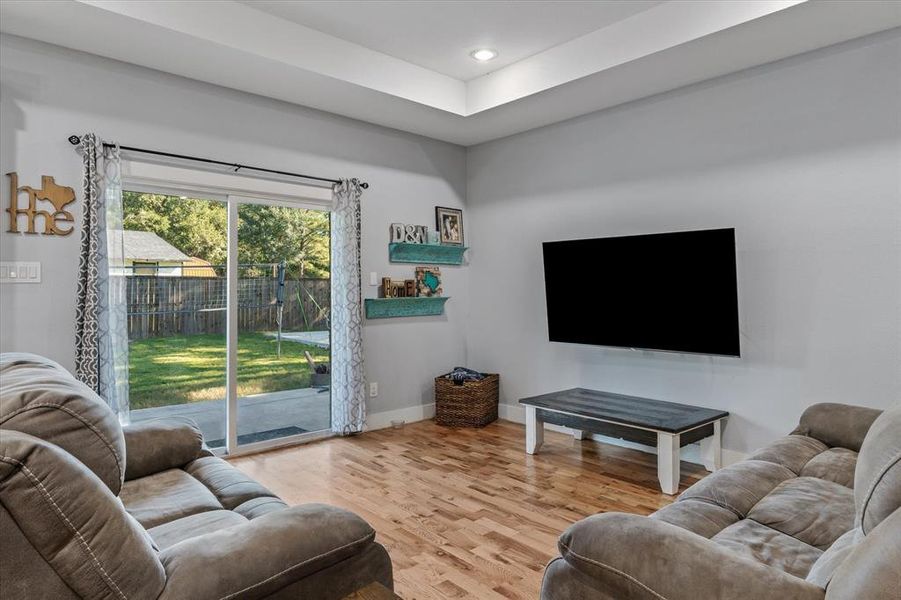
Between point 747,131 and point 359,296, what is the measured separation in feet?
10.1

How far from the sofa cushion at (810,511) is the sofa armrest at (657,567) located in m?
0.68

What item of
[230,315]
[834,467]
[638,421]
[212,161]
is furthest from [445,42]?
[834,467]

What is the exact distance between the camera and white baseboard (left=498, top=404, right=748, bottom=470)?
3699 millimetres

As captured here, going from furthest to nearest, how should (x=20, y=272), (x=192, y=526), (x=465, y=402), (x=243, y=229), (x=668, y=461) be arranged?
(x=465, y=402) → (x=243, y=229) → (x=668, y=461) → (x=20, y=272) → (x=192, y=526)

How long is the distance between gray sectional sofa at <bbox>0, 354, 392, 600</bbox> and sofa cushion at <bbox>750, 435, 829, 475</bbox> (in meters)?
1.81

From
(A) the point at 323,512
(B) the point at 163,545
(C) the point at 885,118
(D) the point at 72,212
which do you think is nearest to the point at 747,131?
(C) the point at 885,118

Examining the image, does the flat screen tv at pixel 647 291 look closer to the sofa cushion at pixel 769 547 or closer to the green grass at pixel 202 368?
the sofa cushion at pixel 769 547

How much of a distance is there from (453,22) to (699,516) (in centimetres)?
313

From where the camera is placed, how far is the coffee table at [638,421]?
10.9 ft

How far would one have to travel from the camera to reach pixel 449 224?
537cm

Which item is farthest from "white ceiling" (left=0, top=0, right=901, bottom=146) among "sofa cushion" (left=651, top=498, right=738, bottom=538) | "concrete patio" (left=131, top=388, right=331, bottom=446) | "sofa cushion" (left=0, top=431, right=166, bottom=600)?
"sofa cushion" (left=0, top=431, right=166, bottom=600)

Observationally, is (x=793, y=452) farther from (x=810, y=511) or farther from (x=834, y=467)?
(x=810, y=511)

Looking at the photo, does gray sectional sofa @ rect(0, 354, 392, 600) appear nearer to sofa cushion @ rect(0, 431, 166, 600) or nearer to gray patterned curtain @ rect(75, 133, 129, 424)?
sofa cushion @ rect(0, 431, 166, 600)

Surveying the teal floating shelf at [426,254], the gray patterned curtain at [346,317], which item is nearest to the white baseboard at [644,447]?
the gray patterned curtain at [346,317]
